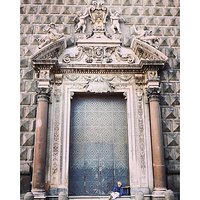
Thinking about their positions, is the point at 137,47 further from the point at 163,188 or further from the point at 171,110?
the point at 163,188

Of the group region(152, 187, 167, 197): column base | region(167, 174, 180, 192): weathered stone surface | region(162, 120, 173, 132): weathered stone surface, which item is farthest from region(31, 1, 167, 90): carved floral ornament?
region(152, 187, 167, 197): column base

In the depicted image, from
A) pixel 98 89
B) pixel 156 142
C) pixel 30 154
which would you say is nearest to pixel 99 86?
pixel 98 89

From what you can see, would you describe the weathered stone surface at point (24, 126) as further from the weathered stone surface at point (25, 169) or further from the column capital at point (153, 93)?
the column capital at point (153, 93)

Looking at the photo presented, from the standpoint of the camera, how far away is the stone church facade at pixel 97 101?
7.82 meters

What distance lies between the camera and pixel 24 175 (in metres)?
7.75

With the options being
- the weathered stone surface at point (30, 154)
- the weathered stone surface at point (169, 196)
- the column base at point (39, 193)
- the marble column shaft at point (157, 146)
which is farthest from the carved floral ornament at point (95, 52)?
the weathered stone surface at point (169, 196)

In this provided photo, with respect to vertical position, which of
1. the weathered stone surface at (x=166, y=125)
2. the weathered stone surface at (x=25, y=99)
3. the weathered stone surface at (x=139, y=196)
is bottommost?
the weathered stone surface at (x=139, y=196)

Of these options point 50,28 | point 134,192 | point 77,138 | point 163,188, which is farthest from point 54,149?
point 50,28

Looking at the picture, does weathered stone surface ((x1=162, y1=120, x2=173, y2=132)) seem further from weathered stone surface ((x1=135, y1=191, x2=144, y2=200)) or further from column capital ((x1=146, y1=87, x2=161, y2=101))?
weathered stone surface ((x1=135, y1=191, x2=144, y2=200))

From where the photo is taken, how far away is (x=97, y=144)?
8.41 m

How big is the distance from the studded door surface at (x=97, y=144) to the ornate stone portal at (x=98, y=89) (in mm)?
303

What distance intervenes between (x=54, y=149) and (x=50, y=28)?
359cm

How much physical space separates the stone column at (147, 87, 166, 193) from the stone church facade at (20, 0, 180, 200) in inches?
1.0

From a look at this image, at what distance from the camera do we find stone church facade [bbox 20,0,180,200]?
782cm
